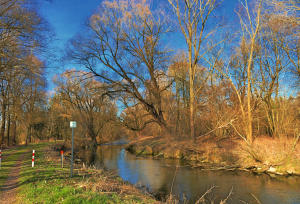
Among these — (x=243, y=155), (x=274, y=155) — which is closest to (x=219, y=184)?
(x=243, y=155)

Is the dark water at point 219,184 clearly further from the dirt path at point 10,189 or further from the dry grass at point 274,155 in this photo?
the dirt path at point 10,189

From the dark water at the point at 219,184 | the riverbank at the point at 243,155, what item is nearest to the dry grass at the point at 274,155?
the riverbank at the point at 243,155

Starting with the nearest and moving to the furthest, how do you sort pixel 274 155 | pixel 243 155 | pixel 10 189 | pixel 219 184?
1. pixel 10 189
2. pixel 219 184
3. pixel 274 155
4. pixel 243 155

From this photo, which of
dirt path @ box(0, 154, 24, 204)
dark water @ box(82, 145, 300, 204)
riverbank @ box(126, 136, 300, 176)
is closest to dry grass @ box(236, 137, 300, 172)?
riverbank @ box(126, 136, 300, 176)

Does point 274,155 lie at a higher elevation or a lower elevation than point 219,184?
higher

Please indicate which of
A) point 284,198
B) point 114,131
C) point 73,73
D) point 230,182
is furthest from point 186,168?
point 114,131

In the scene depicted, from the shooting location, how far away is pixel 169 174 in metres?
14.5

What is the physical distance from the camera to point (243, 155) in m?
15.8

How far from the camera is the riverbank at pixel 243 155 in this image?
46.0ft

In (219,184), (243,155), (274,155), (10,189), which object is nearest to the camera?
(10,189)

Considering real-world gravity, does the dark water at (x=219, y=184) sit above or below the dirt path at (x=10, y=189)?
below

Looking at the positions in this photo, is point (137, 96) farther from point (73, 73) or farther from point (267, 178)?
point (267, 178)

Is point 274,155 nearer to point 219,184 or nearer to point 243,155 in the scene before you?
point 243,155

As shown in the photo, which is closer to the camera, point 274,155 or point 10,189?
point 10,189
